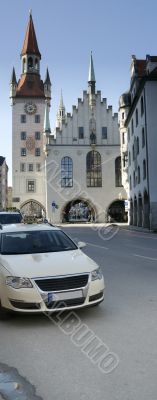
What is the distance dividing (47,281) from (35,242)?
1.69 metres

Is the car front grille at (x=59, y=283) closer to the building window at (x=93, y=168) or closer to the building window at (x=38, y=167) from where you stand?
the building window at (x=93, y=168)

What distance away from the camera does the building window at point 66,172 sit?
2719 inches

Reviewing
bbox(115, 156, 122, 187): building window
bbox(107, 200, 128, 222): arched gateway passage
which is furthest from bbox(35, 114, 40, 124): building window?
bbox(107, 200, 128, 222): arched gateway passage

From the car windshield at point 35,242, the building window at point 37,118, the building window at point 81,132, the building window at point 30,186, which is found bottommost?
the car windshield at point 35,242

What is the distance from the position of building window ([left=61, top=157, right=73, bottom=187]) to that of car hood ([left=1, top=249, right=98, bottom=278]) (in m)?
62.1

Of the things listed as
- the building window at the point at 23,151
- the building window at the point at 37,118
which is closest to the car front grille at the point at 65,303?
the building window at the point at 23,151

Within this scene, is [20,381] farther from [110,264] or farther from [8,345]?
[110,264]

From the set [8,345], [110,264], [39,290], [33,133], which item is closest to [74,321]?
[39,290]

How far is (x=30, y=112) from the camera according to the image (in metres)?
75.2

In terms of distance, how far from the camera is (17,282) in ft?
19.8

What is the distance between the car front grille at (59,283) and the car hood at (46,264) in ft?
0.30

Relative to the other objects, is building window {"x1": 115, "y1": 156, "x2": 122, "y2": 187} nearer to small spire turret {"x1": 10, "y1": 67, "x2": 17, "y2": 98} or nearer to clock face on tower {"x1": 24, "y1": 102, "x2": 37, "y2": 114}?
clock face on tower {"x1": 24, "y1": 102, "x2": 37, "y2": 114}

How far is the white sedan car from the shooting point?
19.4ft

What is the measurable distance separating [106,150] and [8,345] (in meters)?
66.9
